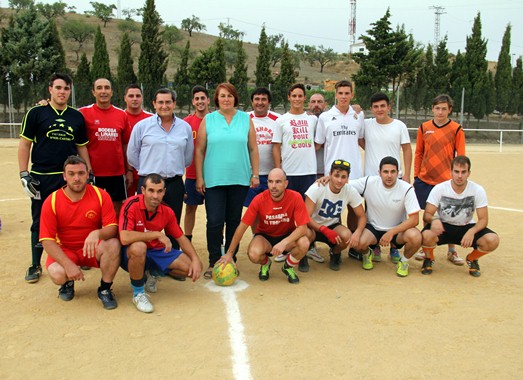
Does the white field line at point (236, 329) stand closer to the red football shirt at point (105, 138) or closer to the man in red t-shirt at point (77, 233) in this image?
the man in red t-shirt at point (77, 233)

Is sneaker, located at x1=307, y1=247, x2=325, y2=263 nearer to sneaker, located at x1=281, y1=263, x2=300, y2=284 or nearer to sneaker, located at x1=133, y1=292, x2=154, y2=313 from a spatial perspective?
sneaker, located at x1=281, y1=263, x2=300, y2=284

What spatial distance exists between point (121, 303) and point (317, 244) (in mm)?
3160

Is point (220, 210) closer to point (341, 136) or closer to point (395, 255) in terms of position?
point (341, 136)

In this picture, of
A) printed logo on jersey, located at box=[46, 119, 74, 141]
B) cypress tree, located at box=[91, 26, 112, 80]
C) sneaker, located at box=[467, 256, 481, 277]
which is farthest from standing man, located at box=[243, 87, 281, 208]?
cypress tree, located at box=[91, 26, 112, 80]

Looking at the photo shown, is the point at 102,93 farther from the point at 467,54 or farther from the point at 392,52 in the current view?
the point at 467,54

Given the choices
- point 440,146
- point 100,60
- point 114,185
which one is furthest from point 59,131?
point 100,60

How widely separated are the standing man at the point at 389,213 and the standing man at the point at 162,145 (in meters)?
2.11

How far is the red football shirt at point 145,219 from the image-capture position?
4.77 meters

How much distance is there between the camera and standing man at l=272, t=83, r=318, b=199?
6.00 metres

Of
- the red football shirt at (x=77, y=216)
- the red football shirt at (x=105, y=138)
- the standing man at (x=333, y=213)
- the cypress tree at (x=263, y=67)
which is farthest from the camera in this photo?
the cypress tree at (x=263, y=67)

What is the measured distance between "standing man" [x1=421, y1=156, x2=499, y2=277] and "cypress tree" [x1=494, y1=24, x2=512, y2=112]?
33.6 meters

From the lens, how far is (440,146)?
6.25 meters

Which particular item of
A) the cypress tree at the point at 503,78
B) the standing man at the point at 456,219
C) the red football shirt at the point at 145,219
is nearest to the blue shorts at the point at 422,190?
the standing man at the point at 456,219

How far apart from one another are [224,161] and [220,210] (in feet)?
1.81
